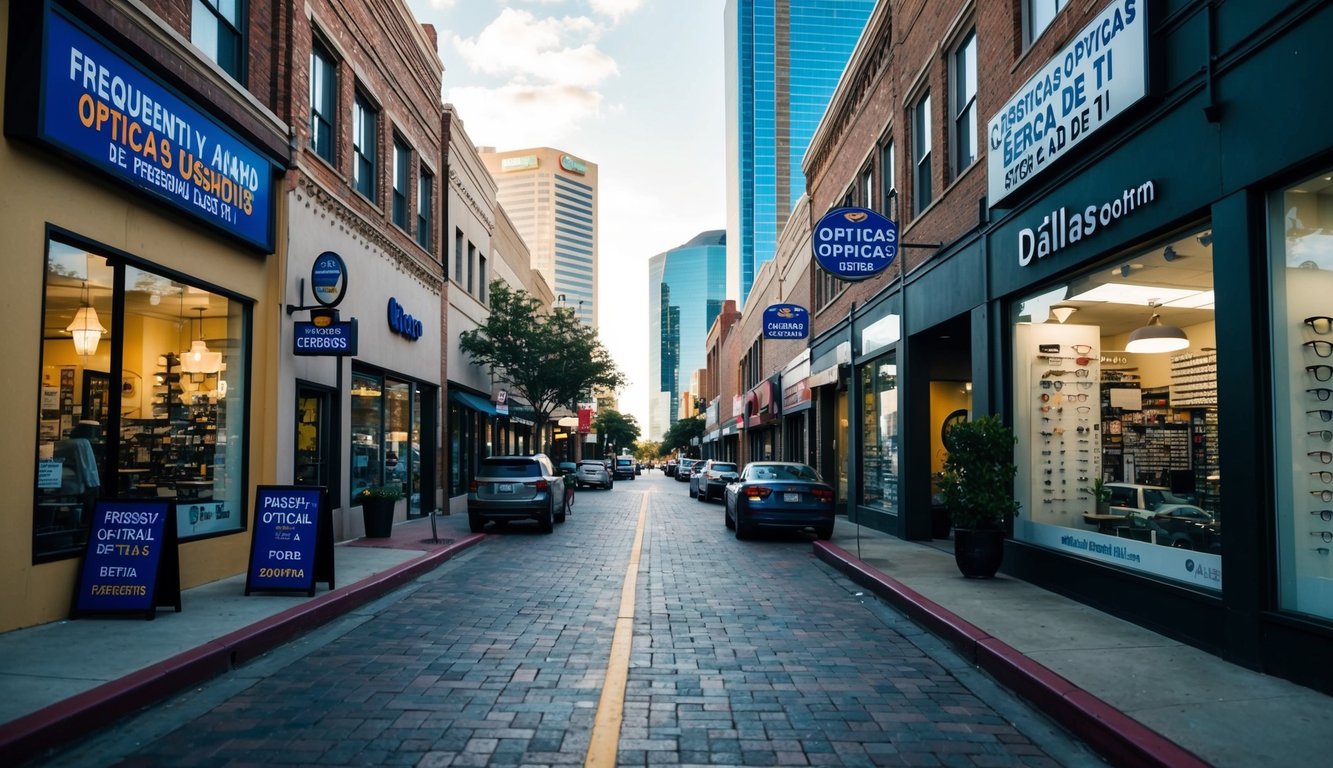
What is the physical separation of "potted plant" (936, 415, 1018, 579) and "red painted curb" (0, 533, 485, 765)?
670cm

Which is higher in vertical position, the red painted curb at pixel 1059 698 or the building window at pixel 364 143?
the building window at pixel 364 143

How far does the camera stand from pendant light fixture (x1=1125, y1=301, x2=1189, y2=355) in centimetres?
918

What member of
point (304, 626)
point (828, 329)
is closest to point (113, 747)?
point (304, 626)

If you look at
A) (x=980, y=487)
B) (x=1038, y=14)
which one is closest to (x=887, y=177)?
(x=1038, y=14)

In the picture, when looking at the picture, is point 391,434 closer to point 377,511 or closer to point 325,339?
point 377,511

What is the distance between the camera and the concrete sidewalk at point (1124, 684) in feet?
15.3

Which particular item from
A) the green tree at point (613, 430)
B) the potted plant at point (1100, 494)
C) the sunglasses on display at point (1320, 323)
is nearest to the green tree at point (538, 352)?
the potted plant at point (1100, 494)

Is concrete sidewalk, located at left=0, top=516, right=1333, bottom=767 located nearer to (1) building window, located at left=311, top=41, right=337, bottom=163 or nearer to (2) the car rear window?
(2) the car rear window

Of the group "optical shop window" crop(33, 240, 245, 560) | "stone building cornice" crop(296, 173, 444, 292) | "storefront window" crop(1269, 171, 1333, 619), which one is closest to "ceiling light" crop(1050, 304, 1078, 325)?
"storefront window" crop(1269, 171, 1333, 619)

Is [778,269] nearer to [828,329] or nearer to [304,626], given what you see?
[828,329]

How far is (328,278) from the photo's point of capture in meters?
13.1

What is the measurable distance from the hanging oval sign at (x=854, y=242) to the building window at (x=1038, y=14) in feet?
13.1

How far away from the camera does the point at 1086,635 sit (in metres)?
7.38

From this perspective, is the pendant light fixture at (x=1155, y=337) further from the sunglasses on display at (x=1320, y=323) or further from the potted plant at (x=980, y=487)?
the sunglasses on display at (x=1320, y=323)
